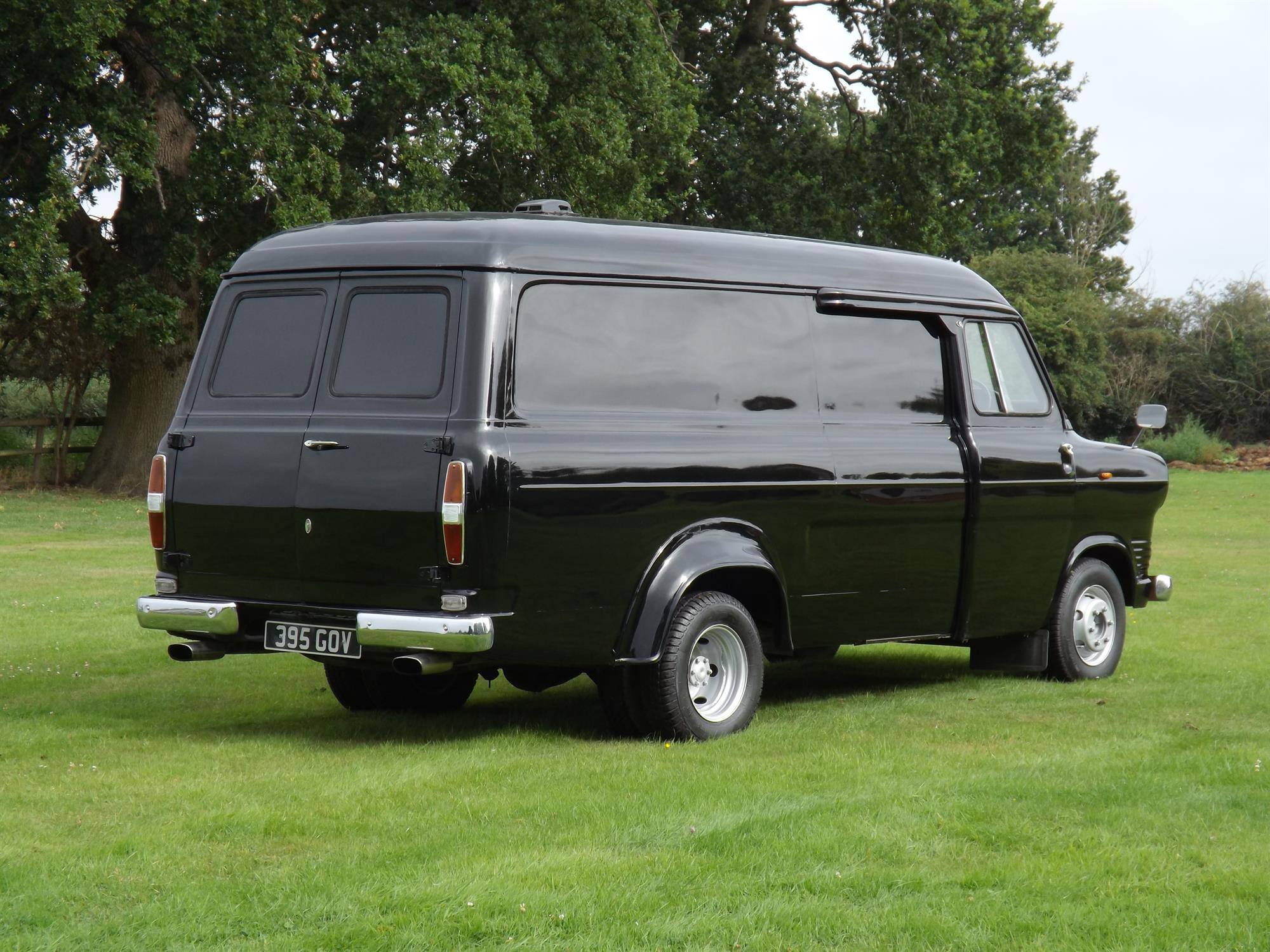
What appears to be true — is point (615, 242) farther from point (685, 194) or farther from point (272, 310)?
point (685, 194)

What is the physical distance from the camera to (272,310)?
803 cm

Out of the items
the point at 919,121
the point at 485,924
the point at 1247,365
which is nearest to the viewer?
the point at 485,924

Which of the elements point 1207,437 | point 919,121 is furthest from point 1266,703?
point 1207,437

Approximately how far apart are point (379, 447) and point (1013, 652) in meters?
4.60

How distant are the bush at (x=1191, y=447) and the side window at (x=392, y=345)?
3731 centimetres

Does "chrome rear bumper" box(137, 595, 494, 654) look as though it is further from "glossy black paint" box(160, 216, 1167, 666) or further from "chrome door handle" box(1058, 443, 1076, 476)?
"chrome door handle" box(1058, 443, 1076, 476)

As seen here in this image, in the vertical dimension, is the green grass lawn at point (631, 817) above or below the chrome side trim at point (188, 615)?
below

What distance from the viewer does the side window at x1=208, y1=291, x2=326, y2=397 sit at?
783 cm

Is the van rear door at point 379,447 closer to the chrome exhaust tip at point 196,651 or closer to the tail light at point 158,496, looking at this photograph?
the chrome exhaust tip at point 196,651

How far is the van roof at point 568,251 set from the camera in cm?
754

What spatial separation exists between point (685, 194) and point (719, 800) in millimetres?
26762

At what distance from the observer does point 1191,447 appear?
141 feet

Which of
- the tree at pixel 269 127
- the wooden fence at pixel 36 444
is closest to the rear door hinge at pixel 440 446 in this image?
the tree at pixel 269 127

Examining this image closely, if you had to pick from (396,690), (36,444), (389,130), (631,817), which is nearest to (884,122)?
(389,130)
